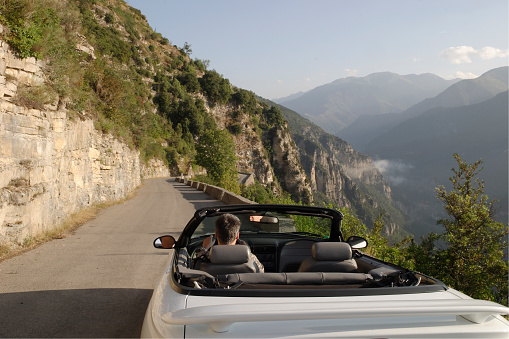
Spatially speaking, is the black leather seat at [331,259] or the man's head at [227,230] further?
the man's head at [227,230]

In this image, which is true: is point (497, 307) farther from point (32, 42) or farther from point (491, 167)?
point (491, 167)

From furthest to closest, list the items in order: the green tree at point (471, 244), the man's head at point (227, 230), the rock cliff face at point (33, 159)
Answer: the green tree at point (471, 244) < the rock cliff face at point (33, 159) < the man's head at point (227, 230)

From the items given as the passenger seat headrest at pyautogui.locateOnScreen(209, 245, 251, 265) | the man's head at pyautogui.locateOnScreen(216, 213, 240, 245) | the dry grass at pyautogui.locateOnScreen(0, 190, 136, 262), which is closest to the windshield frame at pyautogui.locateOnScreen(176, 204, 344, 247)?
the man's head at pyautogui.locateOnScreen(216, 213, 240, 245)

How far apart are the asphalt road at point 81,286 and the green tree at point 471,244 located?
639 cm

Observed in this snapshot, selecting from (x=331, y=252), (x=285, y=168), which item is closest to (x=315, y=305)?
(x=331, y=252)

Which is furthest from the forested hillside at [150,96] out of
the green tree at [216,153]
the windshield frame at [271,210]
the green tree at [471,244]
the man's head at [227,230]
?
the green tree at [471,244]

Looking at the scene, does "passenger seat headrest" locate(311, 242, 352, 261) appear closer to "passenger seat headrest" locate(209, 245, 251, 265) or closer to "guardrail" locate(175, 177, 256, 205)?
"passenger seat headrest" locate(209, 245, 251, 265)

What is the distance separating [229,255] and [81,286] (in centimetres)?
410

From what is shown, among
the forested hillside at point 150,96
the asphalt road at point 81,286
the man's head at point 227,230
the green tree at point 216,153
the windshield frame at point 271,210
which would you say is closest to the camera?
the man's head at point 227,230

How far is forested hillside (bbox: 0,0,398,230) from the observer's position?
9.83 meters

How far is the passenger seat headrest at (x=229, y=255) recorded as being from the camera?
8.30 feet

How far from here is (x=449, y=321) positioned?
A: 5.94ft

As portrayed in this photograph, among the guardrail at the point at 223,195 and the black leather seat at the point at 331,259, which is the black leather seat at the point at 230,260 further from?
the guardrail at the point at 223,195

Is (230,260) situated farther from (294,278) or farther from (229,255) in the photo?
(294,278)
